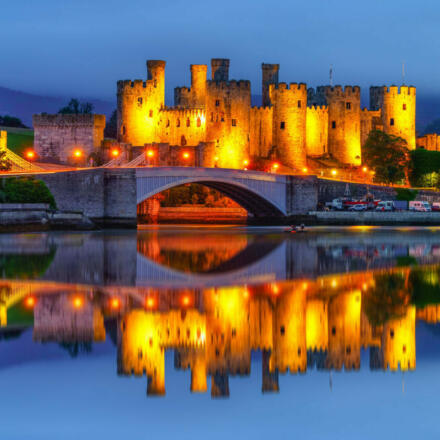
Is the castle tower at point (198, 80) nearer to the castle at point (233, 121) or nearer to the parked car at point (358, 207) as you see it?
the castle at point (233, 121)

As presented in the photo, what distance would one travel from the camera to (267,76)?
6650 cm

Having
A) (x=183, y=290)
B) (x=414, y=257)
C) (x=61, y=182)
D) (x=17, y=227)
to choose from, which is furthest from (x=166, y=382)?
(x=61, y=182)

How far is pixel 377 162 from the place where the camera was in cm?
6384

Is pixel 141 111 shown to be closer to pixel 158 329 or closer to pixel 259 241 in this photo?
pixel 259 241

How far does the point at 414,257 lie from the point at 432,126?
459 ft

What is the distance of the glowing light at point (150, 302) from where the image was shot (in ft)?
48.4

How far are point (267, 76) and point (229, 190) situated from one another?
18.4 m

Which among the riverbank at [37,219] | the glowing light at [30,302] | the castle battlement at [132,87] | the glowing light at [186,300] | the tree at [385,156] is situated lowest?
the glowing light at [186,300]

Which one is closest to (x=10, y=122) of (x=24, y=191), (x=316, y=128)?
(x=316, y=128)

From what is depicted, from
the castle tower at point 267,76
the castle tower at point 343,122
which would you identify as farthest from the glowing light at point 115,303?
the castle tower at point 267,76

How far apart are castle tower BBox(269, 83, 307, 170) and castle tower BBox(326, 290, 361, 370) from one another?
46.1 meters

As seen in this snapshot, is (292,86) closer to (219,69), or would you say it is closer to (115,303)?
(219,69)

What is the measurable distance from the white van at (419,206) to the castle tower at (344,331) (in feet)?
130

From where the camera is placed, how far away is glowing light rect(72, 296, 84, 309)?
47.7 feet
